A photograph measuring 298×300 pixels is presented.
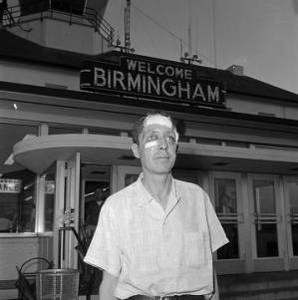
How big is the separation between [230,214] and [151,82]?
2914mm

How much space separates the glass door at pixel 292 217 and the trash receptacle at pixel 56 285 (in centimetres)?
547

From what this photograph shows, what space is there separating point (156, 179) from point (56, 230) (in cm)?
523

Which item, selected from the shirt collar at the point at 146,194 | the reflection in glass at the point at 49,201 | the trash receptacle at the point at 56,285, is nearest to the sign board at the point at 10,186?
the reflection in glass at the point at 49,201

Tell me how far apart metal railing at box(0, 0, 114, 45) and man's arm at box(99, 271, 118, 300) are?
43.9ft

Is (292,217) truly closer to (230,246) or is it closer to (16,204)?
(230,246)

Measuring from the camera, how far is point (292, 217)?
365 inches

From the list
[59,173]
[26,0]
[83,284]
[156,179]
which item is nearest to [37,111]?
[59,173]

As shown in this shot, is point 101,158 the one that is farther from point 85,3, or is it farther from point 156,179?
point 85,3

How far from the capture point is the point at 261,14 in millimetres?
3252

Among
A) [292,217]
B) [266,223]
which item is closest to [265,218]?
[266,223]

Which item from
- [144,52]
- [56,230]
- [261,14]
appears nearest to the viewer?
[261,14]

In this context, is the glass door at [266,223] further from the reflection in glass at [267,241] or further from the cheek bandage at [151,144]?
the cheek bandage at [151,144]

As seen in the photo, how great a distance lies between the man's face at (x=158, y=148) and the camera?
1818 mm

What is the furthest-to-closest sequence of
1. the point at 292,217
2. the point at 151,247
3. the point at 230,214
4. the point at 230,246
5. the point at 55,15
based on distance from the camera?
the point at 55,15
the point at 292,217
the point at 230,214
the point at 230,246
the point at 151,247
